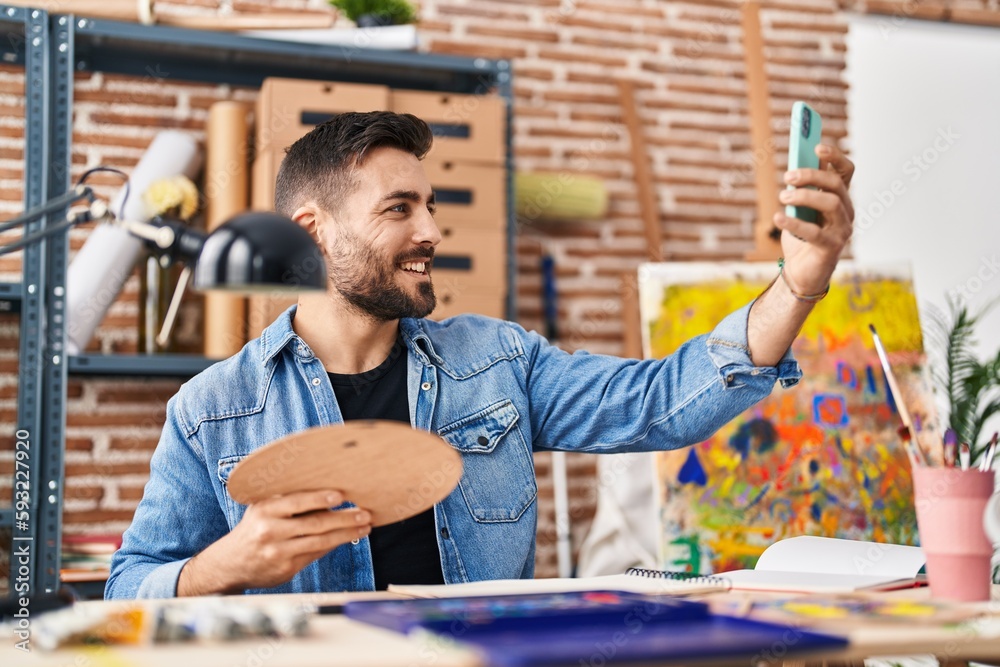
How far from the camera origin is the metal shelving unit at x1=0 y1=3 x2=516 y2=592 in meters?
2.44

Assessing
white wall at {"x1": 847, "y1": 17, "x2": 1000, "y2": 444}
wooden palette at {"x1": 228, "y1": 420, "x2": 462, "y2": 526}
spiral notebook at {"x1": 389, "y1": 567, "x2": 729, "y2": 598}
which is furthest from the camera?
white wall at {"x1": 847, "y1": 17, "x2": 1000, "y2": 444}

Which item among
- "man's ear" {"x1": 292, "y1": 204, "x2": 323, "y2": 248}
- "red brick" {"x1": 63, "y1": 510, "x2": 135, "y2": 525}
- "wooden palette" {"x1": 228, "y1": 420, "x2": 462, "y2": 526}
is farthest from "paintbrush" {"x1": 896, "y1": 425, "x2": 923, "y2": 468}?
"red brick" {"x1": 63, "y1": 510, "x2": 135, "y2": 525}

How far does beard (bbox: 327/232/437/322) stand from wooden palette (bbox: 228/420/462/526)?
0.58 meters

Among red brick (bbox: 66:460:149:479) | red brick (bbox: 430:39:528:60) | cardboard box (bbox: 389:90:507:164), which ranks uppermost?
red brick (bbox: 430:39:528:60)

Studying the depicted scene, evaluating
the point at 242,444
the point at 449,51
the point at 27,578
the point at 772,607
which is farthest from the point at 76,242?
the point at 772,607

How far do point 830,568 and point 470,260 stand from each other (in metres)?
1.67

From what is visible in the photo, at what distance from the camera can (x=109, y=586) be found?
4.70 ft

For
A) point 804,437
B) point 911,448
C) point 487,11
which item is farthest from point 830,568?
point 487,11

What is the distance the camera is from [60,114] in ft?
8.46

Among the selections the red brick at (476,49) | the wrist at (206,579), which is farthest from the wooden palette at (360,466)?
the red brick at (476,49)

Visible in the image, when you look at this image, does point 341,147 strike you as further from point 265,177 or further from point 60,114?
point 60,114

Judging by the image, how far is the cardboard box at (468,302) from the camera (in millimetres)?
2768

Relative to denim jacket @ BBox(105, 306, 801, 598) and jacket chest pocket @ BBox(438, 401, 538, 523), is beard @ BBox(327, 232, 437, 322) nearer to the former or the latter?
denim jacket @ BBox(105, 306, 801, 598)

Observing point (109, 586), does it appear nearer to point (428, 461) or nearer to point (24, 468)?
point (428, 461)
